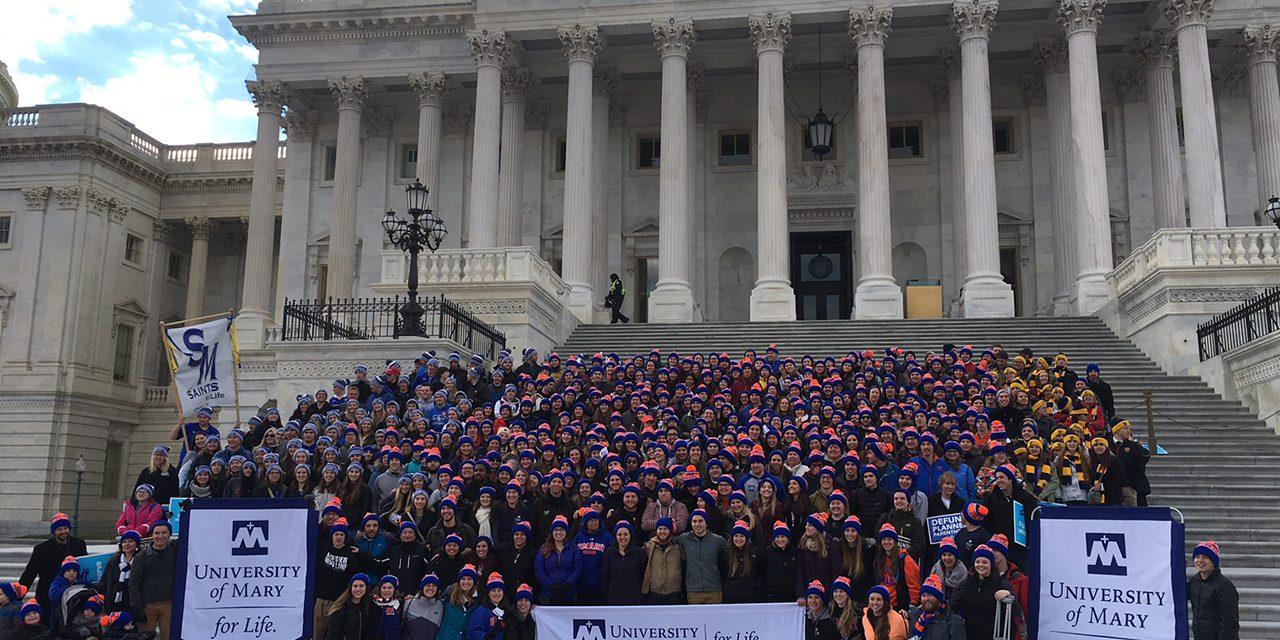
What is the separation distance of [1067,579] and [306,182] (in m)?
37.3

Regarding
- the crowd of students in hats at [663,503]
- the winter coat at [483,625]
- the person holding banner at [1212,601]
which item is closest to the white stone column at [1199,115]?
the crowd of students in hats at [663,503]

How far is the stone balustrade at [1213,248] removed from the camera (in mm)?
24938

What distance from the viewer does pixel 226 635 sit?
405 inches

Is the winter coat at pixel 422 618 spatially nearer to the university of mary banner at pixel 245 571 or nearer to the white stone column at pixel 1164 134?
the university of mary banner at pixel 245 571

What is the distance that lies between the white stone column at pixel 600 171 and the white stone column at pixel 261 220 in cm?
1196

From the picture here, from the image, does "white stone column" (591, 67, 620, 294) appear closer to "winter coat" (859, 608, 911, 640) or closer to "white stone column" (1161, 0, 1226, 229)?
"white stone column" (1161, 0, 1226, 229)

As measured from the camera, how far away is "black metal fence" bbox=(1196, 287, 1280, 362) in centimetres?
2067

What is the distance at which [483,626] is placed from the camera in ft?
34.3

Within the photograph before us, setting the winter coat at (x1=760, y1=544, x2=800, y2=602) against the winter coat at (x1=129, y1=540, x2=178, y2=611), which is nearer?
the winter coat at (x1=760, y1=544, x2=800, y2=602)

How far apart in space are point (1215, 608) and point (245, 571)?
356 inches

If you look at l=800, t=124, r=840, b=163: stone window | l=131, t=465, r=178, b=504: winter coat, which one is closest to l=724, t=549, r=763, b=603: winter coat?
l=131, t=465, r=178, b=504: winter coat

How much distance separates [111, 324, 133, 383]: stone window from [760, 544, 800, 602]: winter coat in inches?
1665

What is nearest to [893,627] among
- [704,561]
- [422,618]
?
[704,561]

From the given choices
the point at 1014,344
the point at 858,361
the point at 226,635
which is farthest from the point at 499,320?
the point at 226,635
